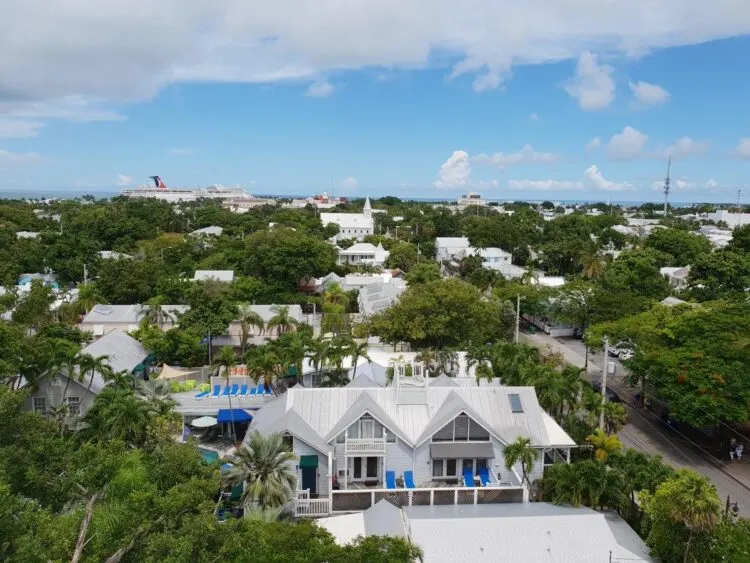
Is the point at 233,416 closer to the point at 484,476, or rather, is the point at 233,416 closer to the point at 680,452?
the point at 484,476

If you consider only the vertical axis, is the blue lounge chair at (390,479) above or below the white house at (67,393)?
below

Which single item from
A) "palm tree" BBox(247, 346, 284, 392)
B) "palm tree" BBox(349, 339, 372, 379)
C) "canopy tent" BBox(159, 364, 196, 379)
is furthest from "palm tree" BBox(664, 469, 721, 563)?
"canopy tent" BBox(159, 364, 196, 379)

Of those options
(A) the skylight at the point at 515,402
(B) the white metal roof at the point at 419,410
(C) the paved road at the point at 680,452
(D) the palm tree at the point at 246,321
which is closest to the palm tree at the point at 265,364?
(B) the white metal roof at the point at 419,410

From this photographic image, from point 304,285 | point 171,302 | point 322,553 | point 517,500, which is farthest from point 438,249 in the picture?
point 322,553

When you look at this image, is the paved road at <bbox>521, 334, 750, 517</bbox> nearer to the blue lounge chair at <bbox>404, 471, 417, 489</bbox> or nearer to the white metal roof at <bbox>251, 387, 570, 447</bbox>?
the white metal roof at <bbox>251, 387, 570, 447</bbox>

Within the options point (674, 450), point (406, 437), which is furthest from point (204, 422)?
point (674, 450)

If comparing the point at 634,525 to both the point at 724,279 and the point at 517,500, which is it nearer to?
the point at 517,500

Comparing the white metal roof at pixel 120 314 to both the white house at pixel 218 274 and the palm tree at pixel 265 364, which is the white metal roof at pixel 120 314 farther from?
the palm tree at pixel 265 364
